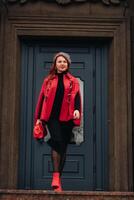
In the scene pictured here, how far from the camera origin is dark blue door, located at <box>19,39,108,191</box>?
1042cm

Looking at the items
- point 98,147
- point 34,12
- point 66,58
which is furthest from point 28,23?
point 98,147

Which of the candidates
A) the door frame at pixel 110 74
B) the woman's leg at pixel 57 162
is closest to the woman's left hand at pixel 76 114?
the woman's leg at pixel 57 162

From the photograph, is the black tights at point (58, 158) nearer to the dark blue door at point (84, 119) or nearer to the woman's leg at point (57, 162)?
the woman's leg at point (57, 162)

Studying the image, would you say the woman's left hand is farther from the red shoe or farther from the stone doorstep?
the stone doorstep

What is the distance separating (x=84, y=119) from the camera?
10.6 meters

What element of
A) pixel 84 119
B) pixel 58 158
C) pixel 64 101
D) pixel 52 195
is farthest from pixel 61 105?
pixel 52 195

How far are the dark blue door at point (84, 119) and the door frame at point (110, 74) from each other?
0.17 meters

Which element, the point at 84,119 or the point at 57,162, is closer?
the point at 57,162

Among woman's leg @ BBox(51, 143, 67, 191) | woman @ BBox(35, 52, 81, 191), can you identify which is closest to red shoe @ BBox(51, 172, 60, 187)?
woman's leg @ BBox(51, 143, 67, 191)

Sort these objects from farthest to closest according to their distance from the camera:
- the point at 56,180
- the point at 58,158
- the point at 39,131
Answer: the point at 39,131, the point at 58,158, the point at 56,180

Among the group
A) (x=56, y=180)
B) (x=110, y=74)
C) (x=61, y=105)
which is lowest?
(x=56, y=180)

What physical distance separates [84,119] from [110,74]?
813 millimetres

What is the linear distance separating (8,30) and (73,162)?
228cm

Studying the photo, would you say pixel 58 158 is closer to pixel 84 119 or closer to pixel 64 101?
pixel 64 101
